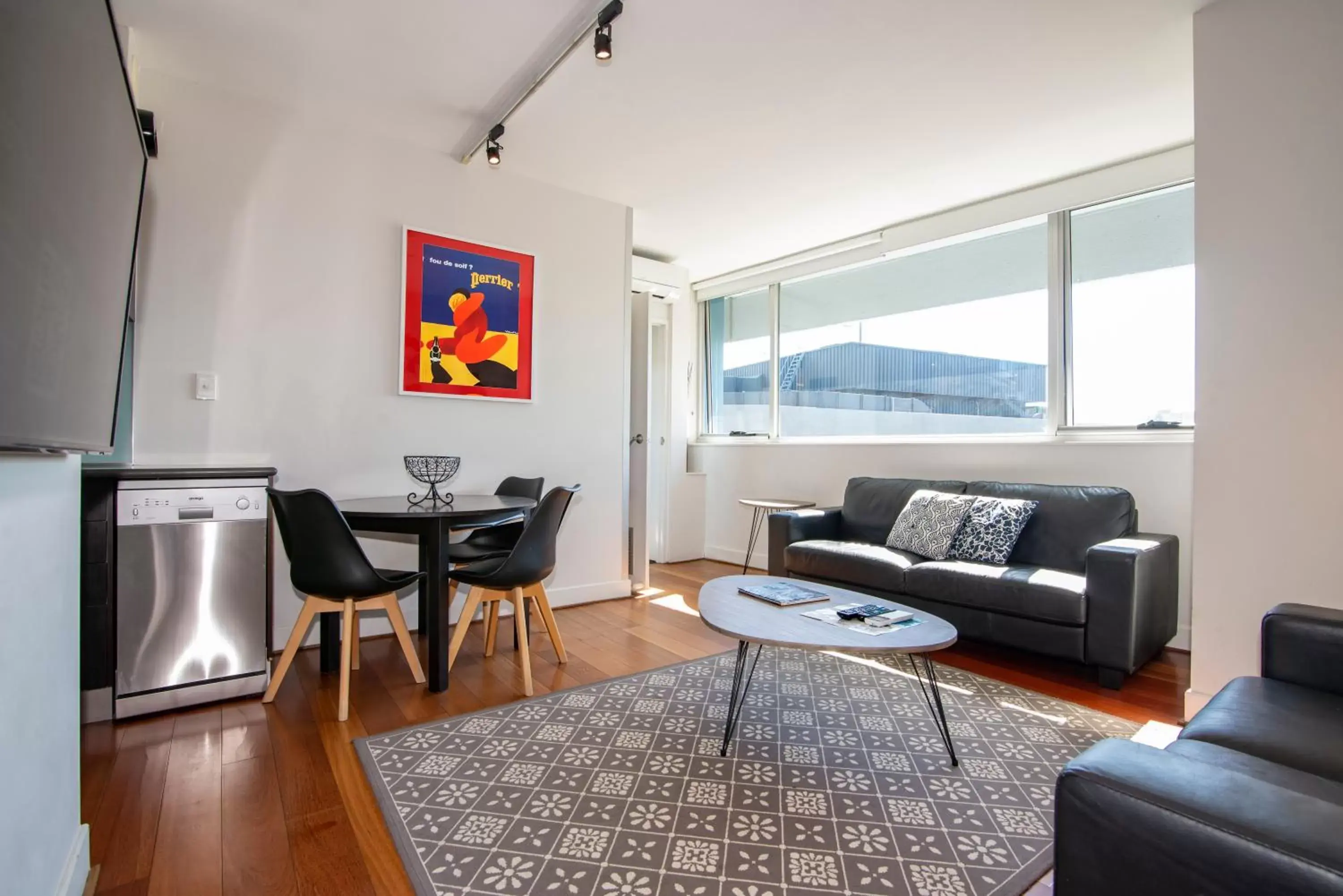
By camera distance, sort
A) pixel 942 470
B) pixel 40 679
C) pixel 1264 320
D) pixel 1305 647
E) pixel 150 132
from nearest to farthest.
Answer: pixel 40 679 < pixel 1305 647 < pixel 1264 320 < pixel 150 132 < pixel 942 470

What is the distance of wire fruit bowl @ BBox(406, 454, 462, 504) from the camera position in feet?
9.17

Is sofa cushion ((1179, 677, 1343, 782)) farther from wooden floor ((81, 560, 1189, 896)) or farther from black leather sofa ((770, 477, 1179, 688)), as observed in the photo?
black leather sofa ((770, 477, 1179, 688))

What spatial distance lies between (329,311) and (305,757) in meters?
2.04

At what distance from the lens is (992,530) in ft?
10.6

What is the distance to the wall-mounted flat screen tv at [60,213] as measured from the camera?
0.70m

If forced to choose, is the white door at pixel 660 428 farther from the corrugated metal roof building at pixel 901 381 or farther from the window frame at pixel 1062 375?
the window frame at pixel 1062 375

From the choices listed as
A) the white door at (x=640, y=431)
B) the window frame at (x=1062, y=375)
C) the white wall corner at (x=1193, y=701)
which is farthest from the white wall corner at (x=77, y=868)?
the window frame at (x=1062, y=375)

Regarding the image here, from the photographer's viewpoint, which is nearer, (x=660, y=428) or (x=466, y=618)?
(x=466, y=618)

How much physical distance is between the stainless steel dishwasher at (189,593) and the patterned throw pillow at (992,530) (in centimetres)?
326

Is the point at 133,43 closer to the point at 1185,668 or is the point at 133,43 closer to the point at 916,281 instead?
the point at 916,281

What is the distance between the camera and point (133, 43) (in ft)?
7.86

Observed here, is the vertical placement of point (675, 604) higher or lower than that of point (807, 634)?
lower

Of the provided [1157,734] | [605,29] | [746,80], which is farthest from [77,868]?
[746,80]

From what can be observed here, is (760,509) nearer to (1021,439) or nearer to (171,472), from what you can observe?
(1021,439)
